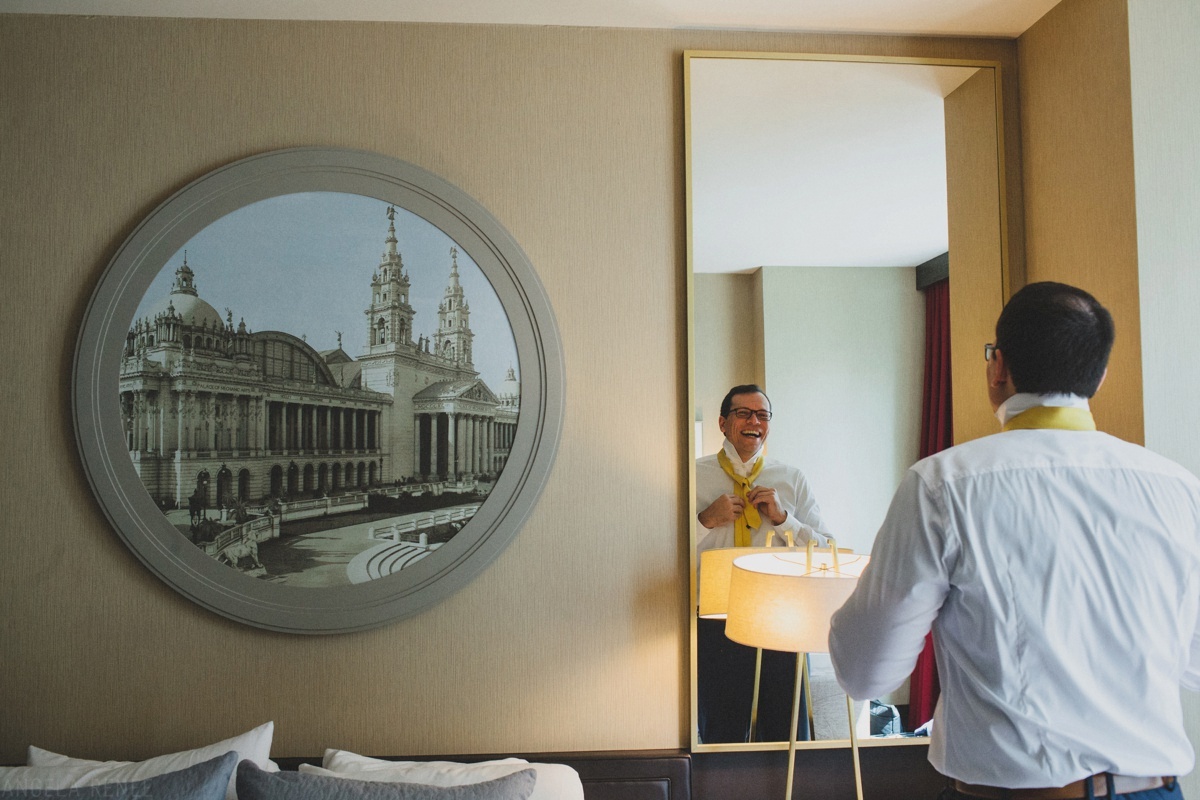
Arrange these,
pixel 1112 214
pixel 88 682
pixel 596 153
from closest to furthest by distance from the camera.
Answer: pixel 1112 214, pixel 88 682, pixel 596 153

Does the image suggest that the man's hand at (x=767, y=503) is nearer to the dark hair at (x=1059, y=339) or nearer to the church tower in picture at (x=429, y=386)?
the church tower in picture at (x=429, y=386)

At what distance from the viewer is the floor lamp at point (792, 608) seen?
1.70 meters

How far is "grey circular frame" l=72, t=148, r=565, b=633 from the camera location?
1942 millimetres

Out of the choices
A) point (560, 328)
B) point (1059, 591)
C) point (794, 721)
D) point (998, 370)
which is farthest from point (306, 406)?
point (1059, 591)

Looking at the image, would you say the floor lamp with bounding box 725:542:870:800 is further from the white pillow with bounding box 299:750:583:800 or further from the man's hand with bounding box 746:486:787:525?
the white pillow with bounding box 299:750:583:800

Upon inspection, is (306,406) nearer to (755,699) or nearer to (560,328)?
(560,328)

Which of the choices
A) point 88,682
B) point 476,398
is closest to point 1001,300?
point 476,398

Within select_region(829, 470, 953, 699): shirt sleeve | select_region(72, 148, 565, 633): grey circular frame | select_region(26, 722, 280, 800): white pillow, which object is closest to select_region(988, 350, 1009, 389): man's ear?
select_region(829, 470, 953, 699): shirt sleeve

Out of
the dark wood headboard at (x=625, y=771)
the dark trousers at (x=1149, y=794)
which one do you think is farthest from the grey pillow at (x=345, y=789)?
the dark trousers at (x=1149, y=794)

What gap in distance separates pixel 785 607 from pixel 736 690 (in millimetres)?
396

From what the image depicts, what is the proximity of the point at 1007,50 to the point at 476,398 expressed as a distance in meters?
1.73

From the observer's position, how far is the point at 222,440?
1.97 metres

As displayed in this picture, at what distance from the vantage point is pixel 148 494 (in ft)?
6.40

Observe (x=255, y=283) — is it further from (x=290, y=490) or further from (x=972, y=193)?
(x=972, y=193)
